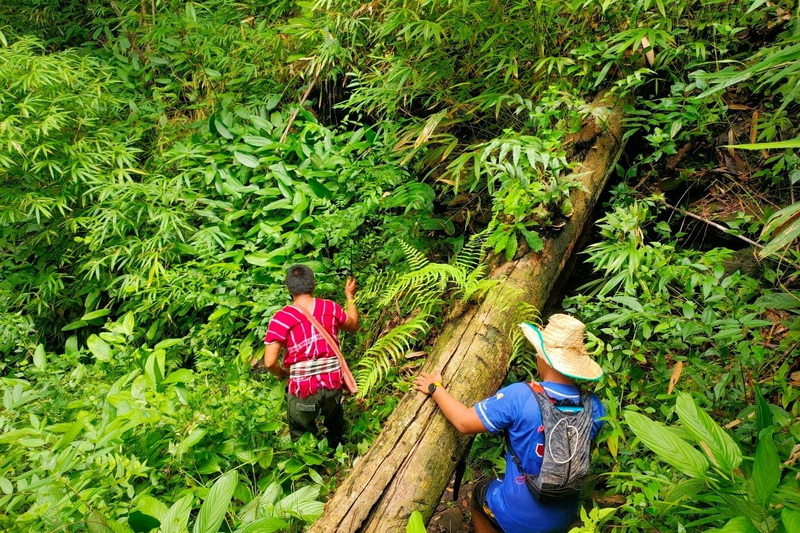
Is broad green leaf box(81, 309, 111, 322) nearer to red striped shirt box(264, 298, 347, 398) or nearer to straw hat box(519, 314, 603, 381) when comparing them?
red striped shirt box(264, 298, 347, 398)

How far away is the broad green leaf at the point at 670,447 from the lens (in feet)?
6.21

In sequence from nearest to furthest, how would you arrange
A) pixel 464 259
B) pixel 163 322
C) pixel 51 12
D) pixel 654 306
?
pixel 654 306 → pixel 464 259 → pixel 163 322 → pixel 51 12

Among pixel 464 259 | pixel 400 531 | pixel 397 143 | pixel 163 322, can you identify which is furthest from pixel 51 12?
pixel 400 531

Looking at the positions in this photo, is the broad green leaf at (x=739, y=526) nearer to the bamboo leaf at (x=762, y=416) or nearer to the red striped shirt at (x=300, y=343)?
the bamboo leaf at (x=762, y=416)

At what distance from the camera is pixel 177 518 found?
2398mm

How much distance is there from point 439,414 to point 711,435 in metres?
1.19

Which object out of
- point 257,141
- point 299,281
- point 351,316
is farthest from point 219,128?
point 351,316

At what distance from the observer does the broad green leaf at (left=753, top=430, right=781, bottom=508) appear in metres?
1.72

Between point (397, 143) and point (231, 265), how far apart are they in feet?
5.53

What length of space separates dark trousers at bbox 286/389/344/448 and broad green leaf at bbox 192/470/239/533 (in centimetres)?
96

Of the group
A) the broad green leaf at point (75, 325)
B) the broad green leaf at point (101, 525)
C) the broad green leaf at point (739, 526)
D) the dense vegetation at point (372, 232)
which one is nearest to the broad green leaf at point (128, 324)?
the dense vegetation at point (372, 232)

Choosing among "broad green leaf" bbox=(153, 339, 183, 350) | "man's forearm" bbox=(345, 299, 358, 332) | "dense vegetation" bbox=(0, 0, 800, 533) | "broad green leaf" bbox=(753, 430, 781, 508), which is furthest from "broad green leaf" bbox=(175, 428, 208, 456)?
"broad green leaf" bbox=(753, 430, 781, 508)

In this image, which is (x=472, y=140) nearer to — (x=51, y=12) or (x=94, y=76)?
(x=94, y=76)

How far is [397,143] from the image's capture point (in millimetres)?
4348
